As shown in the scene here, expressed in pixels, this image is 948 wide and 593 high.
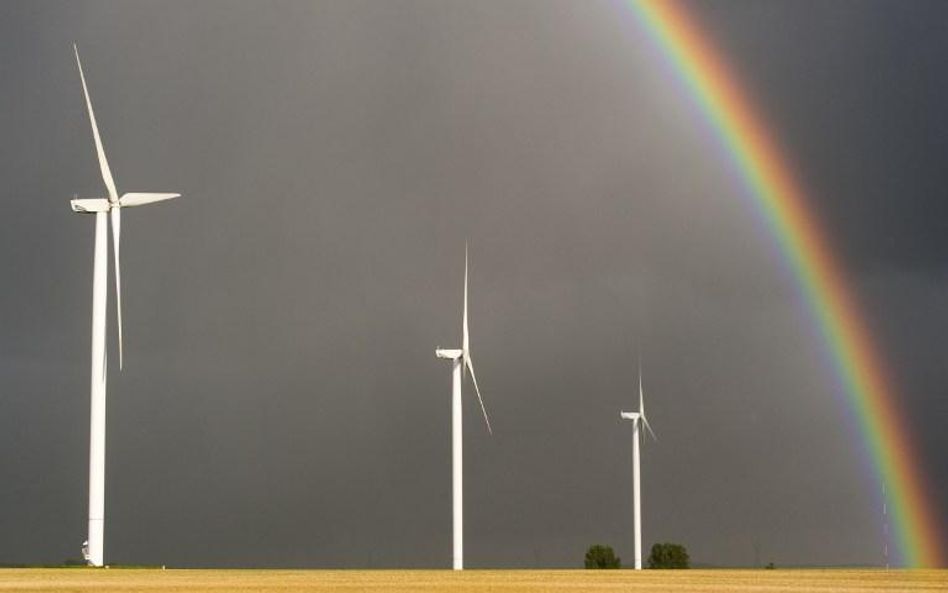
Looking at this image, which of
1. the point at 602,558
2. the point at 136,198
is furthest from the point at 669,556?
the point at 136,198

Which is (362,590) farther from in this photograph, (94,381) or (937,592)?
(94,381)

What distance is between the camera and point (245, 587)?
189ft

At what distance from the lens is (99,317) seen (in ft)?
308

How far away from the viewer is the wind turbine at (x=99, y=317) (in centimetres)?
8888

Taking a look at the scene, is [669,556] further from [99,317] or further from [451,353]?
[99,317]

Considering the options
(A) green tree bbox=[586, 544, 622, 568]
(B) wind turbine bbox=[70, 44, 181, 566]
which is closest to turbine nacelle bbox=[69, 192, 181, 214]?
(B) wind turbine bbox=[70, 44, 181, 566]

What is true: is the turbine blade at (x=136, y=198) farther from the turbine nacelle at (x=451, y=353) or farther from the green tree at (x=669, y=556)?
the green tree at (x=669, y=556)

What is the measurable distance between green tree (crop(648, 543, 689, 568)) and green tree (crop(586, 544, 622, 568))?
4.98 m

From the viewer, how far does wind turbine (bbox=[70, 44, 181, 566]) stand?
3499 inches

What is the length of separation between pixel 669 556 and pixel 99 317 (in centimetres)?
11847

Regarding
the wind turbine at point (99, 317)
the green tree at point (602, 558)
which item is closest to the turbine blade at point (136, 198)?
the wind turbine at point (99, 317)

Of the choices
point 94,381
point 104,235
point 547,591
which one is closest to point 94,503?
point 94,381

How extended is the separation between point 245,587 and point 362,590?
15.5 ft

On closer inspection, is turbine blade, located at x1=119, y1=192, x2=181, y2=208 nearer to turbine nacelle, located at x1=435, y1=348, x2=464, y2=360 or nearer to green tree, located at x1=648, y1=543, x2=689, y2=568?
turbine nacelle, located at x1=435, y1=348, x2=464, y2=360
